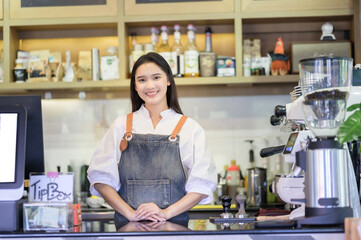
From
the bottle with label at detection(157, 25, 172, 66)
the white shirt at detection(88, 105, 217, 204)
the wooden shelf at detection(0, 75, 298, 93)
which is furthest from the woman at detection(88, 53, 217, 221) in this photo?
the bottle with label at detection(157, 25, 172, 66)

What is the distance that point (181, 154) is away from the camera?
2191mm

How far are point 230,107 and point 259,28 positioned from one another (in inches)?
20.7

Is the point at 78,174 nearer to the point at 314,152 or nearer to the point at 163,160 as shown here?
the point at 163,160

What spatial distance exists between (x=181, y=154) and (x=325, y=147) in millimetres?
761

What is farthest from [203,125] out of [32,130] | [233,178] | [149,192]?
[32,130]

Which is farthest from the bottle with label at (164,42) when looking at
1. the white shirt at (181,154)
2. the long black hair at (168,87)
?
the white shirt at (181,154)

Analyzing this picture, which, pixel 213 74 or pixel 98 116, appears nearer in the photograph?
pixel 213 74

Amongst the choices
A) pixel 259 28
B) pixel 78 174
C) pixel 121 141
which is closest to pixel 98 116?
pixel 78 174

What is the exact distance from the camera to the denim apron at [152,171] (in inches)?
85.4

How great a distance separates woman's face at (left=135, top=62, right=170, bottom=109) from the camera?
2.28 meters

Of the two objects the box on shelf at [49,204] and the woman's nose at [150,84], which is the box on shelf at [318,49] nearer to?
the woman's nose at [150,84]

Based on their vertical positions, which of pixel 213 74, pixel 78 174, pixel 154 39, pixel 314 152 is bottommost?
pixel 78 174

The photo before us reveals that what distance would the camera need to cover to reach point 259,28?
11.9 ft

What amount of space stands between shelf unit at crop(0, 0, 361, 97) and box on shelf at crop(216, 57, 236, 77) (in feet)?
0.12
